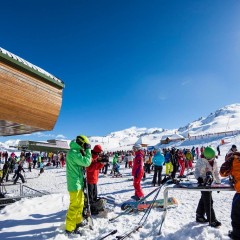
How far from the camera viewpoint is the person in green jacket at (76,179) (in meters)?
5.27

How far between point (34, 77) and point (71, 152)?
3090mm

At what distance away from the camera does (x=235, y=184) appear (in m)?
4.69

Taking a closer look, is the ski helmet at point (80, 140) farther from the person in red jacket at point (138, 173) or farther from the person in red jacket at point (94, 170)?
the person in red jacket at point (138, 173)

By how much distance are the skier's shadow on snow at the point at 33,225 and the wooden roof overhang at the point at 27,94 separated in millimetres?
2801

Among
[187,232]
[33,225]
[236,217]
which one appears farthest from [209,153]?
[33,225]

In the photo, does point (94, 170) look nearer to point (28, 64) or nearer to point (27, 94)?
point (27, 94)

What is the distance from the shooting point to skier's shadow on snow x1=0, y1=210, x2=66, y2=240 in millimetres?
5334

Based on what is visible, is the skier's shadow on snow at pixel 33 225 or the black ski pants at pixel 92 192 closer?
the skier's shadow on snow at pixel 33 225

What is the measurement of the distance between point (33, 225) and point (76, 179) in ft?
5.77

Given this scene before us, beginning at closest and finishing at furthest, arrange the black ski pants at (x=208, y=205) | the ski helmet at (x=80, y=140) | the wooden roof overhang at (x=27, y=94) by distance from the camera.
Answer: the black ski pants at (x=208, y=205), the ski helmet at (x=80, y=140), the wooden roof overhang at (x=27, y=94)

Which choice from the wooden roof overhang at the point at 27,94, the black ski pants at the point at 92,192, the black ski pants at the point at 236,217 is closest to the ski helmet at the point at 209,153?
the black ski pants at the point at 236,217

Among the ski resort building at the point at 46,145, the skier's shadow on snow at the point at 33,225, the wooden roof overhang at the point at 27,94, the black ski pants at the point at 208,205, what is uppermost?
the ski resort building at the point at 46,145

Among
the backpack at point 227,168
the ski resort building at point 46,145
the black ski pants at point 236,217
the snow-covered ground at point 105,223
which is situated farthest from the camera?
the ski resort building at point 46,145

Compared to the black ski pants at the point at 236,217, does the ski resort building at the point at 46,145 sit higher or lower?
higher
